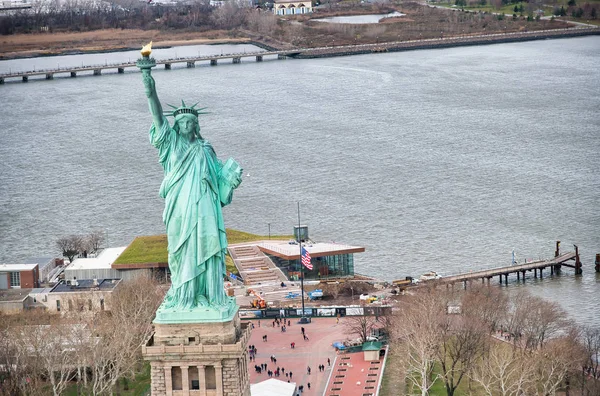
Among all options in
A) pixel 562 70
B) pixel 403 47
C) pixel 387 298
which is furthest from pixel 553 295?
pixel 403 47

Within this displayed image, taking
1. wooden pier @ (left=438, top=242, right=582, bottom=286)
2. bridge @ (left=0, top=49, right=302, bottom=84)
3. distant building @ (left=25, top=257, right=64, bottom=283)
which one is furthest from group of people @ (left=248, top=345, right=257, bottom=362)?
bridge @ (left=0, top=49, right=302, bottom=84)

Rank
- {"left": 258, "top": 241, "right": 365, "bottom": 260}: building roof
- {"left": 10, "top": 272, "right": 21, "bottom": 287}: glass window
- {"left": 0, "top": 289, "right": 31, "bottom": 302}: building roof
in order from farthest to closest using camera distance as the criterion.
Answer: {"left": 258, "top": 241, "right": 365, "bottom": 260}: building roof
{"left": 10, "top": 272, "right": 21, "bottom": 287}: glass window
{"left": 0, "top": 289, "right": 31, "bottom": 302}: building roof

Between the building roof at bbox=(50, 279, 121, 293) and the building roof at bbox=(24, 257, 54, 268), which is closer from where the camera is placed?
the building roof at bbox=(50, 279, 121, 293)

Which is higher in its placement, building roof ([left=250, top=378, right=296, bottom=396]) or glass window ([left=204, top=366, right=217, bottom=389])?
glass window ([left=204, top=366, right=217, bottom=389])

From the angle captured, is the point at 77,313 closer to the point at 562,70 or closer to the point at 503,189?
the point at 503,189

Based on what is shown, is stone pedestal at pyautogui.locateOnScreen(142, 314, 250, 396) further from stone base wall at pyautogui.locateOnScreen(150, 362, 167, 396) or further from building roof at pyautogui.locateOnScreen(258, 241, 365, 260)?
building roof at pyautogui.locateOnScreen(258, 241, 365, 260)

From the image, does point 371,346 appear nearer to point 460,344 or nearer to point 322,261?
point 460,344

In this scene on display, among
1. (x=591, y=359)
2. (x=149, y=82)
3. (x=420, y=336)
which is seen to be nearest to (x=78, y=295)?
(x=420, y=336)
